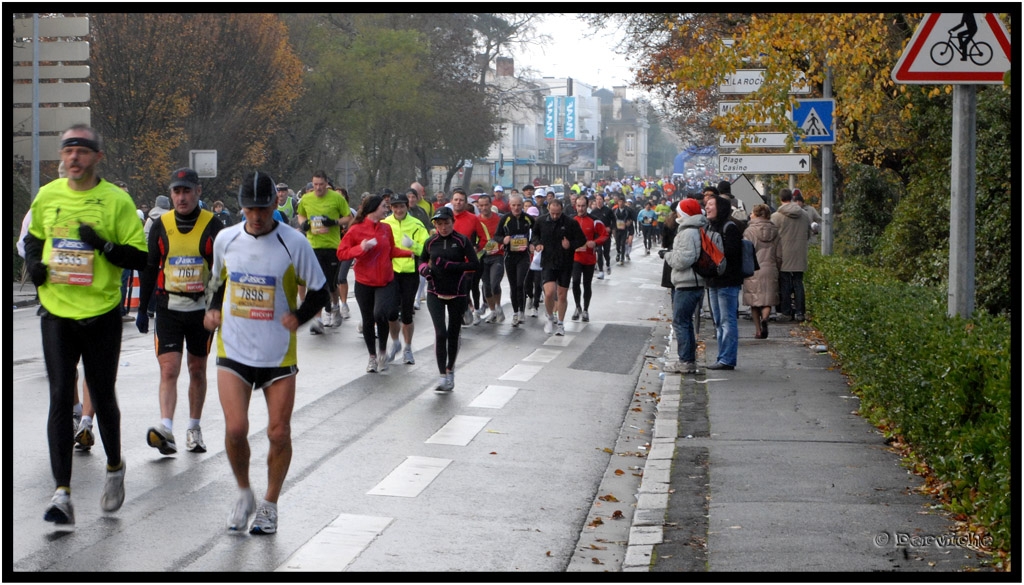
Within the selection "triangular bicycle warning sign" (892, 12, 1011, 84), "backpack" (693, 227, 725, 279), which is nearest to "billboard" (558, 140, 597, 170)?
"backpack" (693, 227, 725, 279)

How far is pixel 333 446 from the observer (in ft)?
30.5

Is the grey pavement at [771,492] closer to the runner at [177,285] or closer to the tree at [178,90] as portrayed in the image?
the runner at [177,285]

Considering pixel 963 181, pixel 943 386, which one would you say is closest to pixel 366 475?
pixel 943 386

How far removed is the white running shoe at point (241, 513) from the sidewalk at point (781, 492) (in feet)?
5.95

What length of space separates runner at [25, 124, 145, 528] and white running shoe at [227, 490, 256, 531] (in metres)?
0.74

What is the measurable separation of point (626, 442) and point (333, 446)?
2.20 m

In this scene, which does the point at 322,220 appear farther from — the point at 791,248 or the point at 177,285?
the point at 177,285

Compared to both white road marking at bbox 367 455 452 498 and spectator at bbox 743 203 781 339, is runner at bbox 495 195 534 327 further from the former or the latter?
white road marking at bbox 367 455 452 498

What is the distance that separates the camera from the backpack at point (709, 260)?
13523 millimetres

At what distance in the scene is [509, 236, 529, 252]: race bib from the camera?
18.6 metres

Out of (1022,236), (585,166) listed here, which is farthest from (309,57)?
(585,166)

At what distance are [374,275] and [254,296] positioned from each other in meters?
6.72

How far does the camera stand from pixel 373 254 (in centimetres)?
1323

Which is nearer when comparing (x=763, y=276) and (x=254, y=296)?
(x=254, y=296)
